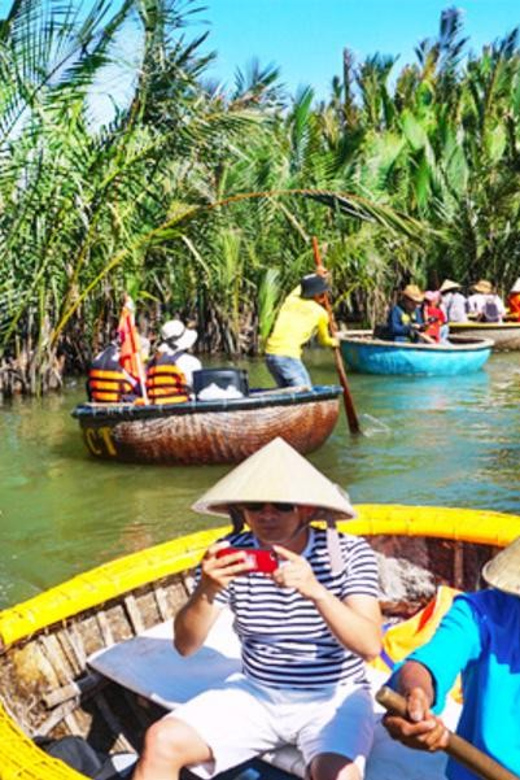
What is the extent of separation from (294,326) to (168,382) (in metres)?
1.37

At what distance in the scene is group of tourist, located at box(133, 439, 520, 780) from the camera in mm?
2369

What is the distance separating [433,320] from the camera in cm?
1515

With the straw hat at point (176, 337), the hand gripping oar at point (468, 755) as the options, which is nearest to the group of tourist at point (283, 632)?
the hand gripping oar at point (468, 755)

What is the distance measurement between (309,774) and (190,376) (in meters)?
6.36

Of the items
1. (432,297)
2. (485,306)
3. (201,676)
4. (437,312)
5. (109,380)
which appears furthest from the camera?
(485,306)

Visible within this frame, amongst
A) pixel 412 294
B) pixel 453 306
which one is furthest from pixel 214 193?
pixel 453 306

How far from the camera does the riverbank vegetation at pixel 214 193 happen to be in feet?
33.0

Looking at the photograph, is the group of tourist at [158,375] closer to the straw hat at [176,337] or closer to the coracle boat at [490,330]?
the straw hat at [176,337]

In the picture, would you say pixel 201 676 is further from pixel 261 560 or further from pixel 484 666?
pixel 484 666

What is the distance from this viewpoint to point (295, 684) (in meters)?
2.53

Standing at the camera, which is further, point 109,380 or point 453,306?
point 453,306

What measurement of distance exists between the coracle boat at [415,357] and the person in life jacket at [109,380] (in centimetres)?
630

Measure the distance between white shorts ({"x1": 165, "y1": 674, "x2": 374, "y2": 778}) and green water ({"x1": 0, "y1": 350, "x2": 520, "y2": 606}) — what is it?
340cm

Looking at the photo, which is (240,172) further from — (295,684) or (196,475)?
(295,684)
